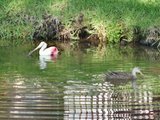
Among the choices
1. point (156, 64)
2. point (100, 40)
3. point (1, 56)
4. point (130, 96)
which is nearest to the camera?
point (130, 96)

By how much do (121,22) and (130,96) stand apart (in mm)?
11387

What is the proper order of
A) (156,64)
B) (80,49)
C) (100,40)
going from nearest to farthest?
(156,64) < (80,49) < (100,40)

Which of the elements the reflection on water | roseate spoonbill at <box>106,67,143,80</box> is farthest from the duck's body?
roseate spoonbill at <box>106,67,143,80</box>

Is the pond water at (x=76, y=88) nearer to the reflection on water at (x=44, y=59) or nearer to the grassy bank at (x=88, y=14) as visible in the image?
the reflection on water at (x=44, y=59)

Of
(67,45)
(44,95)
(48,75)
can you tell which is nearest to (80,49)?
(67,45)

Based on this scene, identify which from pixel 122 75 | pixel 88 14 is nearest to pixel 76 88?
pixel 122 75

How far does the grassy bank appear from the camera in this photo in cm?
2612

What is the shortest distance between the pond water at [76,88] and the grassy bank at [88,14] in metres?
3.87

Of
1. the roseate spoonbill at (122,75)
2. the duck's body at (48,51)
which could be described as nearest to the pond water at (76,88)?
the roseate spoonbill at (122,75)

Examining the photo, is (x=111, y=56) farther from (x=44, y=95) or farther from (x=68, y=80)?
(x=44, y=95)

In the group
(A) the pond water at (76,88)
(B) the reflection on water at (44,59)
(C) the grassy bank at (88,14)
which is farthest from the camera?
(C) the grassy bank at (88,14)

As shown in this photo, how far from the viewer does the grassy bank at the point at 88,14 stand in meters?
26.1

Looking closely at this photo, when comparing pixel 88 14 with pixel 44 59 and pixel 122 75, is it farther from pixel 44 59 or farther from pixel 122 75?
pixel 122 75

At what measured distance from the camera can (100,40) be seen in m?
26.3
